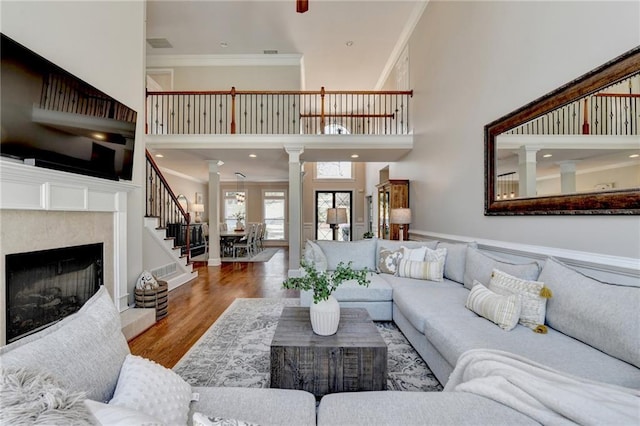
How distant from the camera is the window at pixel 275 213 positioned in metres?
12.0

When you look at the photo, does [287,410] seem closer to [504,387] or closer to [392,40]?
[504,387]

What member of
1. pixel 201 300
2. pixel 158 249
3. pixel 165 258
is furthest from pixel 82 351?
pixel 165 258

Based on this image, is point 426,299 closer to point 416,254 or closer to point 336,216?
point 416,254

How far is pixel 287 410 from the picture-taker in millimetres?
1143

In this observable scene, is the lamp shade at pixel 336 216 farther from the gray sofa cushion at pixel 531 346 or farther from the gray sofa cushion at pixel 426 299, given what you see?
the gray sofa cushion at pixel 531 346

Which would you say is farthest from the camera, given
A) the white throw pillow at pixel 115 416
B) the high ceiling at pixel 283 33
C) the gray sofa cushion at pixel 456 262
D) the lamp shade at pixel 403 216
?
the high ceiling at pixel 283 33

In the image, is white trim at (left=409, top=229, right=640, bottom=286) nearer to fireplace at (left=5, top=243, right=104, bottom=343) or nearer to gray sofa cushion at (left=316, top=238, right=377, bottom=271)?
gray sofa cushion at (left=316, top=238, right=377, bottom=271)

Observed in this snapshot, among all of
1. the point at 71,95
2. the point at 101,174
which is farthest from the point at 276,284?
the point at 71,95

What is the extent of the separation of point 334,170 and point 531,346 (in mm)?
9975

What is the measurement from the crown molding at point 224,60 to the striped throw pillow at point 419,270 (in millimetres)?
5821

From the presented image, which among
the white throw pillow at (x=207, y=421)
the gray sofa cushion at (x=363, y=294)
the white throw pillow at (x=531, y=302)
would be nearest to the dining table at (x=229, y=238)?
the gray sofa cushion at (x=363, y=294)

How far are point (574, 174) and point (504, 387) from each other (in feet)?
5.87

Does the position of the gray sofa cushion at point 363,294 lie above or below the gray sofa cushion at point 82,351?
below

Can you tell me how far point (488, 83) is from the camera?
10.3 ft
